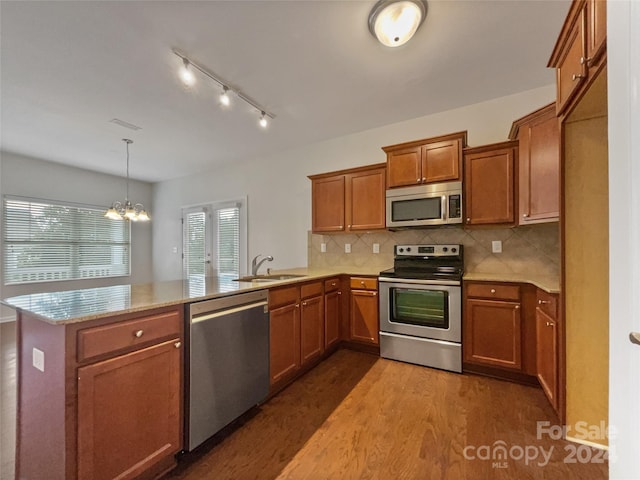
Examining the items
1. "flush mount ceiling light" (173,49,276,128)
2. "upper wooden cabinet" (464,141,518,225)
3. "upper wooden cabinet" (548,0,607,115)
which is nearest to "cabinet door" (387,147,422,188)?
"upper wooden cabinet" (464,141,518,225)

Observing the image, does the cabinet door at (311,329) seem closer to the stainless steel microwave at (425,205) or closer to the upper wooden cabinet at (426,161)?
the stainless steel microwave at (425,205)

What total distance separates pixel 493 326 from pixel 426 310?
21.9 inches

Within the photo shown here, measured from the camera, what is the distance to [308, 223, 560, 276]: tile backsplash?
103 inches

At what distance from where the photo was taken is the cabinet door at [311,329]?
2465 mm

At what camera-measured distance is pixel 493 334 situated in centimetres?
237

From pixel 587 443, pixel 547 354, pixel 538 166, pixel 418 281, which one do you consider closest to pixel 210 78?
pixel 418 281

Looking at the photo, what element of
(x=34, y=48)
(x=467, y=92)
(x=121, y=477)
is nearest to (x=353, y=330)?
(x=121, y=477)

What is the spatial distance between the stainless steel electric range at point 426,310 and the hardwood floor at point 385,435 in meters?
0.26

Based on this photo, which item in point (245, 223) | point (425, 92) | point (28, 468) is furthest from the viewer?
point (245, 223)

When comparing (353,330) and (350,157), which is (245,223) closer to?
(350,157)

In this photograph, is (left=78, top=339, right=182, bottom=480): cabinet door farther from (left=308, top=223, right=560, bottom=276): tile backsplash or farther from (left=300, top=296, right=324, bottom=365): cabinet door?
(left=308, top=223, right=560, bottom=276): tile backsplash

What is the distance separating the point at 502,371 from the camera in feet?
7.77

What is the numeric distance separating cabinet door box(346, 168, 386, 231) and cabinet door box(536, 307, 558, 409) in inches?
64.7

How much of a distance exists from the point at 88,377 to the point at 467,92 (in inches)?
141
